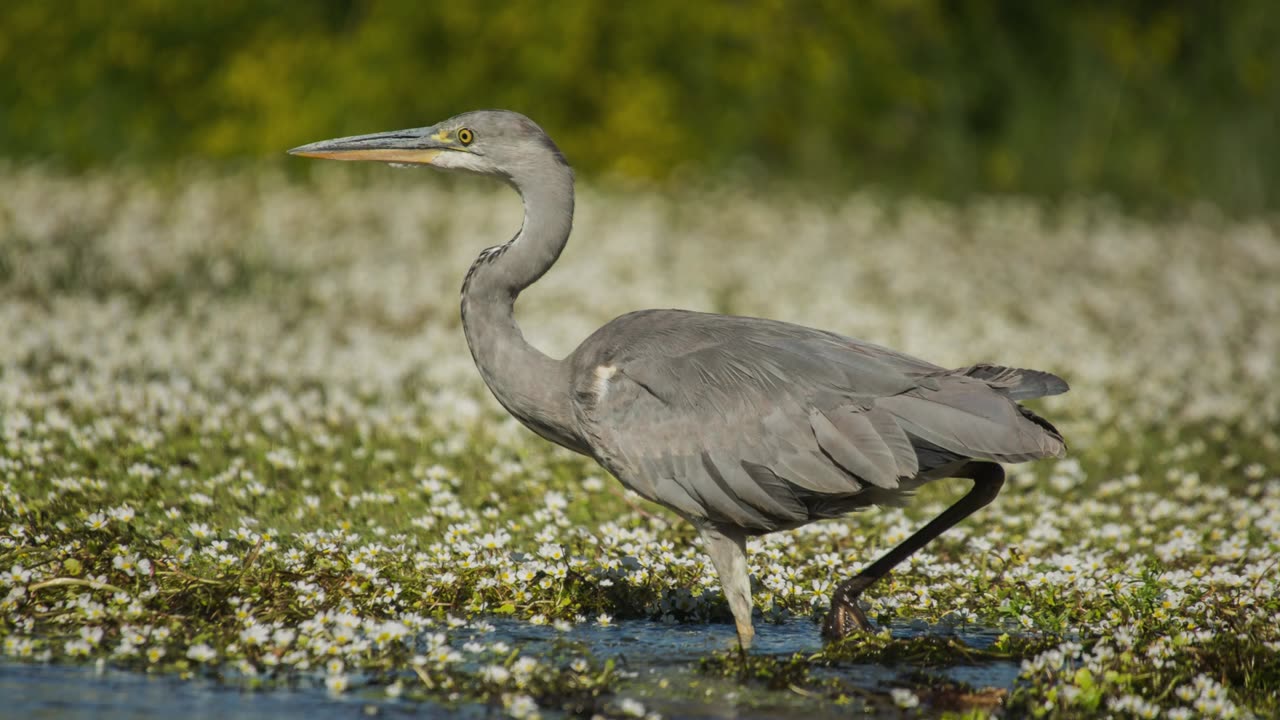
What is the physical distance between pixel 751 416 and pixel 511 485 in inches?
94.9

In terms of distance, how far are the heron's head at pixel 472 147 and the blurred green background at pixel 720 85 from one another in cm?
1176

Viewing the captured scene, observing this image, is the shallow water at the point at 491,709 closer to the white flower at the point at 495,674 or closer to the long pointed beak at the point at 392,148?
the white flower at the point at 495,674

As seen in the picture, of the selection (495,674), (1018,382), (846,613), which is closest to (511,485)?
(846,613)

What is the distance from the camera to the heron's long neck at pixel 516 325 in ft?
20.1

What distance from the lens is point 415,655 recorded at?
5.36 meters

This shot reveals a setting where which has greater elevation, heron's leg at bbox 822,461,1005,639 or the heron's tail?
Result: the heron's tail

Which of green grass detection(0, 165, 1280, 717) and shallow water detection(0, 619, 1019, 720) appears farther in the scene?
green grass detection(0, 165, 1280, 717)

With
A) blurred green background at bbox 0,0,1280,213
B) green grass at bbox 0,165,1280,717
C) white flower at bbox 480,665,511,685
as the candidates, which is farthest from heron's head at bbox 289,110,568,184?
blurred green background at bbox 0,0,1280,213

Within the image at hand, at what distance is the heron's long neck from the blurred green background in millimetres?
12090

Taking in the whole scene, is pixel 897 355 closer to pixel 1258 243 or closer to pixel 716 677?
pixel 716 677

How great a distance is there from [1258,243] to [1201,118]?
3.14m

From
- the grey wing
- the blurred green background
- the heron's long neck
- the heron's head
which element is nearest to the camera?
the grey wing

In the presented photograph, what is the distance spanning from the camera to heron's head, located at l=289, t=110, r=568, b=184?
255 inches

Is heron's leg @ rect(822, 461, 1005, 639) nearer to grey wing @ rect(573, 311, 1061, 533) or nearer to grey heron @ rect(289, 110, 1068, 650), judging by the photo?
grey heron @ rect(289, 110, 1068, 650)
